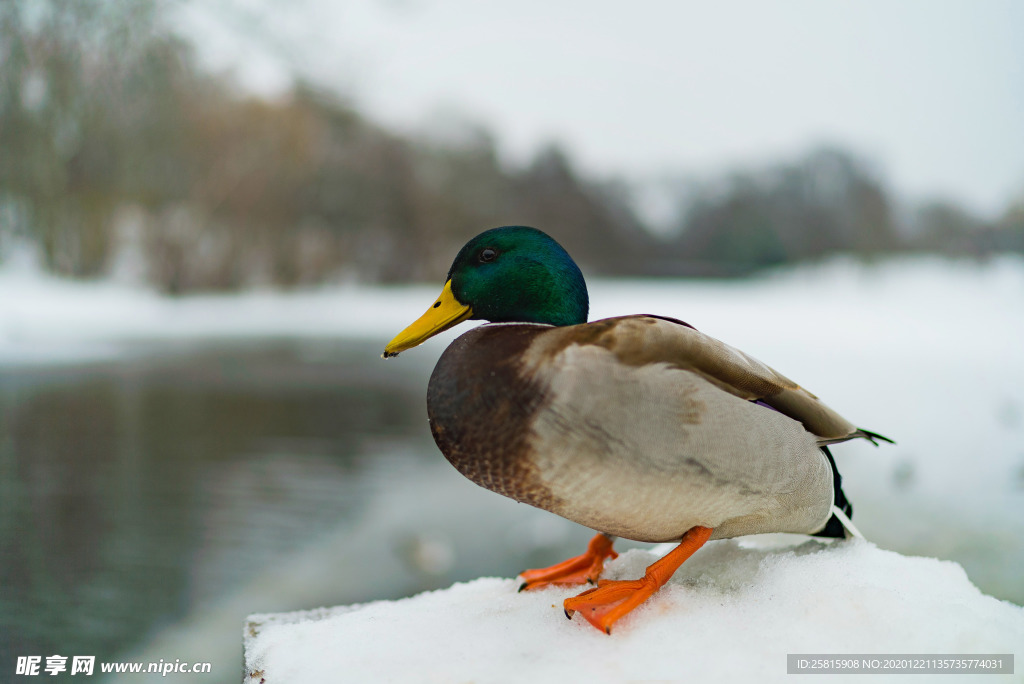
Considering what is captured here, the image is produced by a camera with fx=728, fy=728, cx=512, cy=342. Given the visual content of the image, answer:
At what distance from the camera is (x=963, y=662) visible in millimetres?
901

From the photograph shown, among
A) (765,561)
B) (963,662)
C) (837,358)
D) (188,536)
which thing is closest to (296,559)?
(188,536)

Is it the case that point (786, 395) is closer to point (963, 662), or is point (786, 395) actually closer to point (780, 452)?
point (780, 452)

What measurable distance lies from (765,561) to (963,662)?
0.94 ft

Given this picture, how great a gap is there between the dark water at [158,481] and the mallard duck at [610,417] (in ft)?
5.50

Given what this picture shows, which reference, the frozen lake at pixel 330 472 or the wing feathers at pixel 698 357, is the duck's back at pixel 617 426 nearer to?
the wing feathers at pixel 698 357

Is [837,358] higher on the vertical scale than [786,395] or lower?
lower

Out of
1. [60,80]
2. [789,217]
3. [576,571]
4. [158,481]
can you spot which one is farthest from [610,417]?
[789,217]

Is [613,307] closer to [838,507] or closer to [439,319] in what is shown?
[838,507]

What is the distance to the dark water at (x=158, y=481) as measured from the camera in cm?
249

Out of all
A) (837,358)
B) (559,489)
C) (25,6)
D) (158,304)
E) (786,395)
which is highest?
(25,6)

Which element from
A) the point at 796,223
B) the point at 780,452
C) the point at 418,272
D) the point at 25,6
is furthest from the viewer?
the point at 418,272

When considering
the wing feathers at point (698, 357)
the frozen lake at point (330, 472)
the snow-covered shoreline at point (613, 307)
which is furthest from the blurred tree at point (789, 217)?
the wing feathers at point (698, 357)

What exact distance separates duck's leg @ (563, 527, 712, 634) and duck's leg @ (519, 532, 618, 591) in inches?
7.5

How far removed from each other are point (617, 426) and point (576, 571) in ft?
1.50
